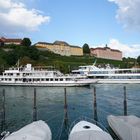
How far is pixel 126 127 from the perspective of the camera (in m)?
28.4

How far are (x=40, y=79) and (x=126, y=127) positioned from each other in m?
81.7

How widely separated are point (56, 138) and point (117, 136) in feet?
19.6

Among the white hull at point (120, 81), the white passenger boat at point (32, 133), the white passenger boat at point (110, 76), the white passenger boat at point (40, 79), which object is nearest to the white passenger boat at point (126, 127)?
the white passenger boat at point (32, 133)

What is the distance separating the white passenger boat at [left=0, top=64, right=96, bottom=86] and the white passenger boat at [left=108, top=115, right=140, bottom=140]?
70.6 metres

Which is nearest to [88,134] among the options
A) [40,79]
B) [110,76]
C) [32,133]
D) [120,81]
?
[32,133]

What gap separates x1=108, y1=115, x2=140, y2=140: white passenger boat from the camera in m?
26.3

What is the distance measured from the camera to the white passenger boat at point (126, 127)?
26.3 metres

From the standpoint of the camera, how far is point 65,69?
529ft

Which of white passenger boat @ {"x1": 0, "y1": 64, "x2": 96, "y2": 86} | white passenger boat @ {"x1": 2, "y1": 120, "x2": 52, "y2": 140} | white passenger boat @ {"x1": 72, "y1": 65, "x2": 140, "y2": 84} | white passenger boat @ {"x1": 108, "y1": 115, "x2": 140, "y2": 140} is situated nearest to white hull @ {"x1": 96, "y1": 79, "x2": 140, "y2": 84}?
white passenger boat @ {"x1": 72, "y1": 65, "x2": 140, "y2": 84}

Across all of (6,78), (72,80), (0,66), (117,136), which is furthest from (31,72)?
(117,136)

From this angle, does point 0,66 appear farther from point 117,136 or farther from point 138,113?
point 117,136

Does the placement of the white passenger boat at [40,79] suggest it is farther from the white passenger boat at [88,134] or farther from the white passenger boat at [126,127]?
the white passenger boat at [88,134]

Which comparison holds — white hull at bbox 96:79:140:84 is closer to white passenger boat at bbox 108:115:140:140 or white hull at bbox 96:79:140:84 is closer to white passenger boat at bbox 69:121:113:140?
white passenger boat at bbox 108:115:140:140

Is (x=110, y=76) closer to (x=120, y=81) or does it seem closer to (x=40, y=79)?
(x=120, y=81)
